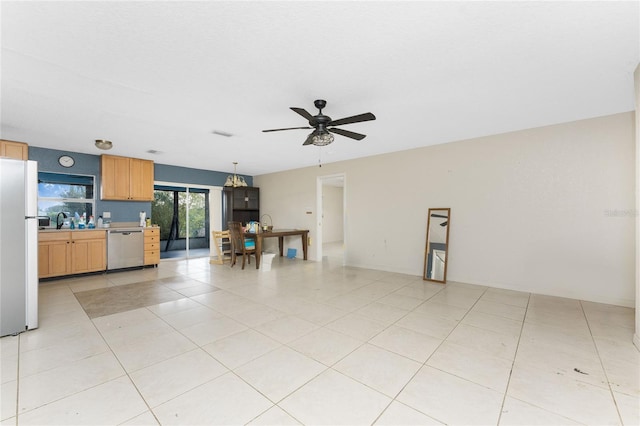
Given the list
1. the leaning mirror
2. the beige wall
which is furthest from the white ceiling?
the leaning mirror

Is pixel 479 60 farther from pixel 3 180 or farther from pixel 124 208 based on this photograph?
pixel 124 208

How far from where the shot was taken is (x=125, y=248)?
5246 millimetres

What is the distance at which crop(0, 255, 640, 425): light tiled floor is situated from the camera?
4.94 ft

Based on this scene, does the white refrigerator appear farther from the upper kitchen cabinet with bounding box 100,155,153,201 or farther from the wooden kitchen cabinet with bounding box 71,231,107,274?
the upper kitchen cabinet with bounding box 100,155,153,201

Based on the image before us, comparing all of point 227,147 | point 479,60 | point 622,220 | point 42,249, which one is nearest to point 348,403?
point 479,60

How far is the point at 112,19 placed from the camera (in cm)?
167

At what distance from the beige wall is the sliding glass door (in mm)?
4967

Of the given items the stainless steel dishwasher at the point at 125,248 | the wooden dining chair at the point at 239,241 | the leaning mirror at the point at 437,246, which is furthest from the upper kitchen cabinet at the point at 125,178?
the leaning mirror at the point at 437,246

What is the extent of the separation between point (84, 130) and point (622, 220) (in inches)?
293

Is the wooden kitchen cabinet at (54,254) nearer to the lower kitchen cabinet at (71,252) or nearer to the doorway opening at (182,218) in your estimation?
the lower kitchen cabinet at (71,252)

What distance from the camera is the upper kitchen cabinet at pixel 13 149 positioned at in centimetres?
395

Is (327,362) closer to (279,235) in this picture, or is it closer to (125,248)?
(279,235)

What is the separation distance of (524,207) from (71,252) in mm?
7684

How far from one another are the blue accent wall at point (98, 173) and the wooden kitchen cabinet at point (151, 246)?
26.8 inches
